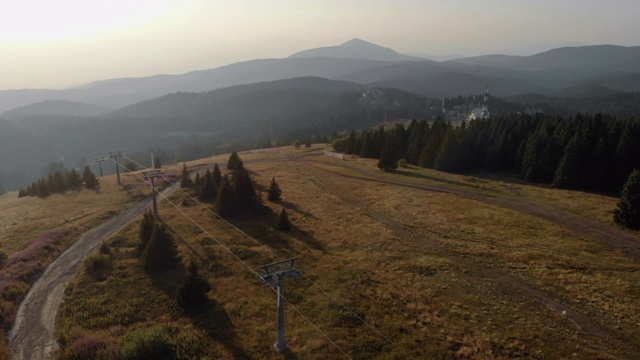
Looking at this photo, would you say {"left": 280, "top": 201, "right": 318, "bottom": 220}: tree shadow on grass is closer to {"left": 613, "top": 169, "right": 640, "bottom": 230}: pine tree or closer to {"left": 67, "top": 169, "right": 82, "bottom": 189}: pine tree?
{"left": 613, "top": 169, "right": 640, "bottom": 230}: pine tree

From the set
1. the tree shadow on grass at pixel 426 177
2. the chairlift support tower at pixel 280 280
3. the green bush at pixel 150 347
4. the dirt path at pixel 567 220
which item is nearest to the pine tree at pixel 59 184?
the green bush at pixel 150 347

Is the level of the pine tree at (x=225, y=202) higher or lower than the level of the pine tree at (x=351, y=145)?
lower

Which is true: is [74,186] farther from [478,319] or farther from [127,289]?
[478,319]

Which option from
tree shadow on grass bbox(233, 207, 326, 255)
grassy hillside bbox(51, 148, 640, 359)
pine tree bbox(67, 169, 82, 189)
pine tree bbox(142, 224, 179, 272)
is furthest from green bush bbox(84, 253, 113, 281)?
pine tree bbox(67, 169, 82, 189)

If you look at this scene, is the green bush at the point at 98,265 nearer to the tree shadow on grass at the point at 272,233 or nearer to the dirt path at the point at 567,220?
the tree shadow on grass at the point at 272,233

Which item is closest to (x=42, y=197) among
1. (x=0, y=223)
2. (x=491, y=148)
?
(x=0, y=223)

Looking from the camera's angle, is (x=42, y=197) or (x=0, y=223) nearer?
(x=0, y=223)
